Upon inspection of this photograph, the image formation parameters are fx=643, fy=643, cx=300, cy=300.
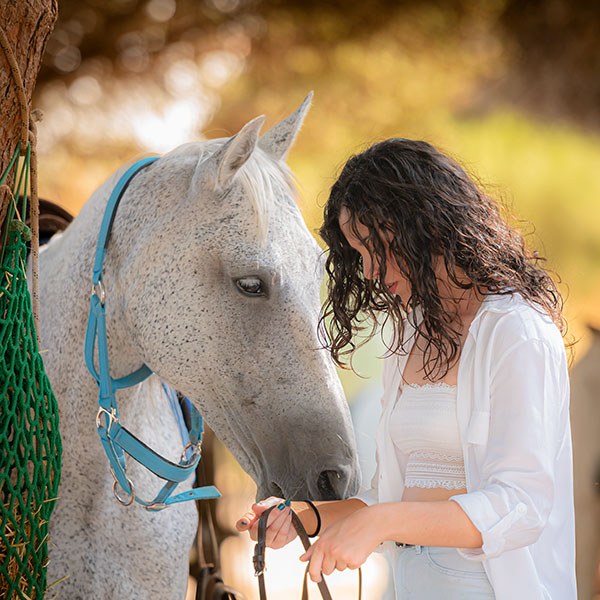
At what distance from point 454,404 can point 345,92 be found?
4373mm

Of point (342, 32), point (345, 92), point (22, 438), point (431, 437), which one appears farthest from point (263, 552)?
point (342, 32)

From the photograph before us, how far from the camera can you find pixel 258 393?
3.88 ft

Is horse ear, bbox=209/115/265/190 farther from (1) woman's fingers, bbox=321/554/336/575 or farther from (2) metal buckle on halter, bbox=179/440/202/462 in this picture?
(1) woman's fingers, bbox=321/554/336/575

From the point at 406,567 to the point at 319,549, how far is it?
23cm

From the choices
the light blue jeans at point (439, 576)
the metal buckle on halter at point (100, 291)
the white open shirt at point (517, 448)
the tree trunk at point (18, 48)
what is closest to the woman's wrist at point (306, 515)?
the light blue jeans at point (439, 576)

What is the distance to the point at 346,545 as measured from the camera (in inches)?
32.3

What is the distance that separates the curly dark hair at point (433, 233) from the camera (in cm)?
100

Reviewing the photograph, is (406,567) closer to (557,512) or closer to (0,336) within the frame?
(557,512)

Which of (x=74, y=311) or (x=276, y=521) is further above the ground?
(x=74, y=311)

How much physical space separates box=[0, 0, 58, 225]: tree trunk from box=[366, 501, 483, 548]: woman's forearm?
794 millimetres

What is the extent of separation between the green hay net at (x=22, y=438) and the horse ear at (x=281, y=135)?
1.73 ft

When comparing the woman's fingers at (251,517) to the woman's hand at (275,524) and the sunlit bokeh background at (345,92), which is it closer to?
the woman's hand at (275,524)

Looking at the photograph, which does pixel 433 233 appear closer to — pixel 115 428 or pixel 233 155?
pixel 233 155

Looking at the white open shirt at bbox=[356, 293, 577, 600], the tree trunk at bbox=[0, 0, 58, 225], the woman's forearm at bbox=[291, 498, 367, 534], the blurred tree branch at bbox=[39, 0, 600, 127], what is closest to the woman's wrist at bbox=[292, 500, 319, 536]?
the woman's forearm at bbox=[291, 498, 367, 534]
